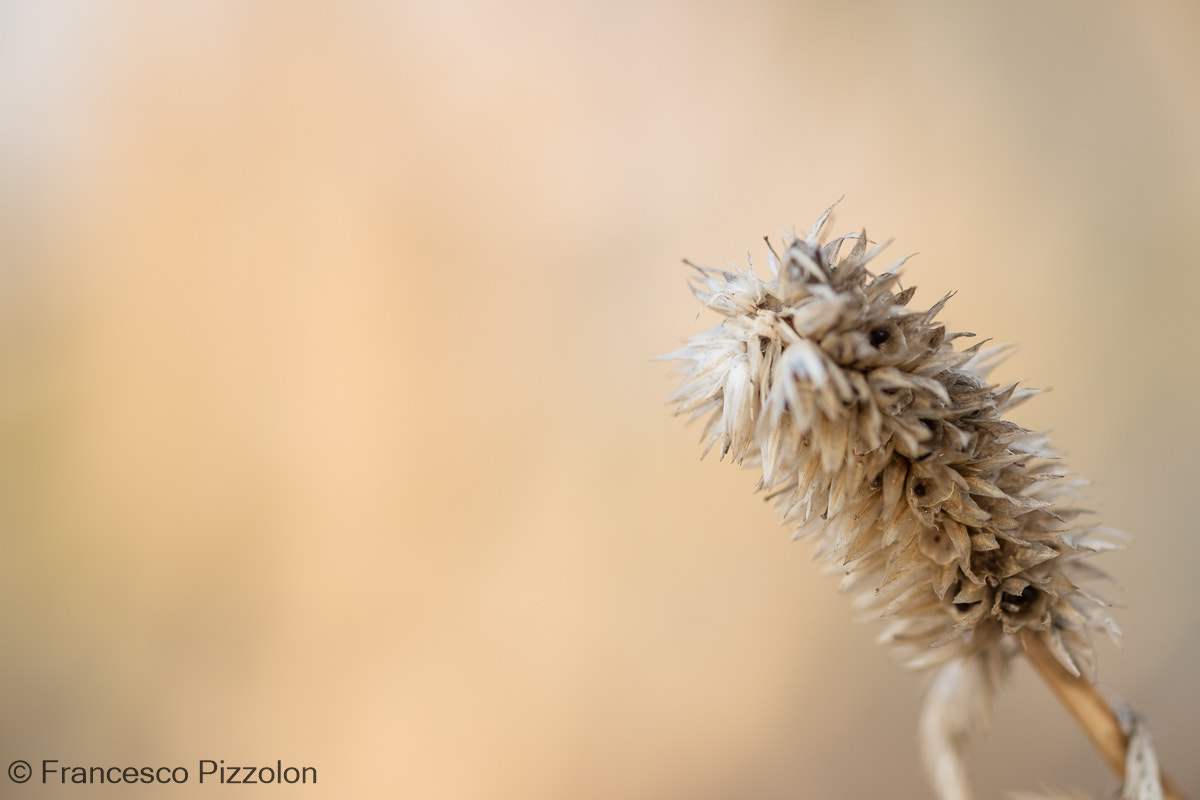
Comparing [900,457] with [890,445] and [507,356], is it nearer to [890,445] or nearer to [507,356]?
[890,445]

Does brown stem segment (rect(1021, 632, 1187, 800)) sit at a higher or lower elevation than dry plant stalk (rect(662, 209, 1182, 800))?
lower

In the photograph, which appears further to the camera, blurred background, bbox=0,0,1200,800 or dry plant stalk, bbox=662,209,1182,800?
blurred background, bbox=0,0,1200,800

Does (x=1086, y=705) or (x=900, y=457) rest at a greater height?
(x=900, y=457)

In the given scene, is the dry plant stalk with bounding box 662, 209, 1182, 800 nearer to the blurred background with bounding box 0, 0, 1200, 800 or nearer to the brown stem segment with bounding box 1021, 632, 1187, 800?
the brown stem segment with bounding box 1021, 632, 1187, 800

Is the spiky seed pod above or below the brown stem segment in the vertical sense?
above

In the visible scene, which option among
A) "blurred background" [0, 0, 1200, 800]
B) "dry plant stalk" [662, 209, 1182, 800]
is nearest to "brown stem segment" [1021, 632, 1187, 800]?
"dry plant stalk" [662, 209, 1182, 800]

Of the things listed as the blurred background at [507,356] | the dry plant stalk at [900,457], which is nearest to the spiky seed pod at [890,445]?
the dry plant stalk at [900,457]

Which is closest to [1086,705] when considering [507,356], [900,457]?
[900,457]

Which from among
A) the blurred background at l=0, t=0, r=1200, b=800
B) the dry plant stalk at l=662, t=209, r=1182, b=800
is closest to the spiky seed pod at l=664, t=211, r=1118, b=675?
the dry plant stalk at l=662, t=209, r=1182, b=800

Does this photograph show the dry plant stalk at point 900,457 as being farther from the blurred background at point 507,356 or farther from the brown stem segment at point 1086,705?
the blurred background at point 507,356
